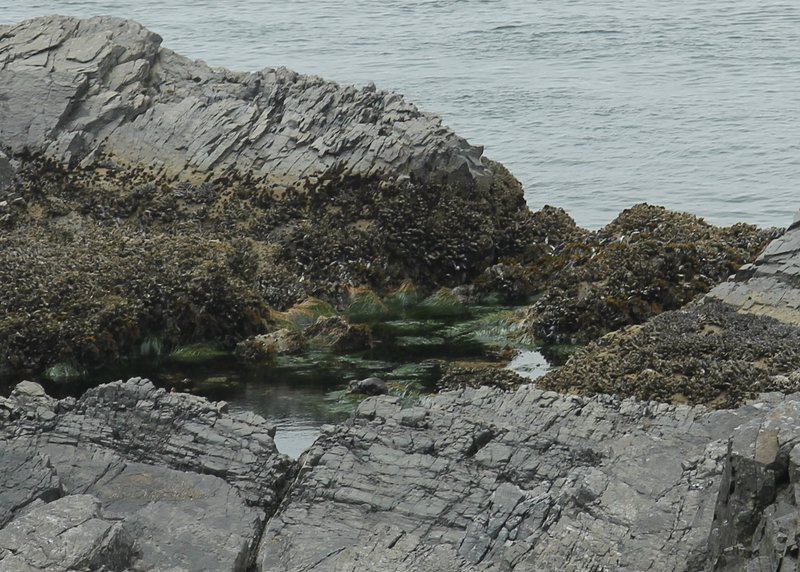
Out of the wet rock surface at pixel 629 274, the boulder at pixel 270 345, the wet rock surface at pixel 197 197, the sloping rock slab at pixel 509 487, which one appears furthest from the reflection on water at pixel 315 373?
the sloping rock slab at pixel 509 487

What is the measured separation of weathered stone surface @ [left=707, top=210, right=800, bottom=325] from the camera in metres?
29.7

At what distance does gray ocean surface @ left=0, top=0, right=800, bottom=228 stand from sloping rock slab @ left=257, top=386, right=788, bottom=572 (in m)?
23.2

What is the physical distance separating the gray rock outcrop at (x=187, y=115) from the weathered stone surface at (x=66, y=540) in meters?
19.8

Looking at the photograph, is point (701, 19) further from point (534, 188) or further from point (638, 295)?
point (638, 295)

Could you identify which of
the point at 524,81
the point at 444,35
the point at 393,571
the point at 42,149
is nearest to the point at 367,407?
the point at 393,571

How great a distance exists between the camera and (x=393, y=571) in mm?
20016

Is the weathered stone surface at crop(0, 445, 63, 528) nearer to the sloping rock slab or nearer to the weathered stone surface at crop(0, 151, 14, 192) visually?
the sloping rock slab

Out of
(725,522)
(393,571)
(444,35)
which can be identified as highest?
(725,522)

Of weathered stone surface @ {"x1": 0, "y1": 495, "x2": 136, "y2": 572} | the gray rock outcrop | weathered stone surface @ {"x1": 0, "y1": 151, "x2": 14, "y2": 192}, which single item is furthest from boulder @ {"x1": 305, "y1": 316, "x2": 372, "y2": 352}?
weathered stone surface @ {"x1": 0, "y1": 495, "x2": 136, "y2": 572}

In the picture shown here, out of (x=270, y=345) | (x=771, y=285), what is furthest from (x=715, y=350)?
(x=270, y=345)

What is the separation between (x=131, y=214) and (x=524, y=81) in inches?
1221

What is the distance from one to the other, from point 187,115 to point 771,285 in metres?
18.1

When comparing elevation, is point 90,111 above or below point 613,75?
above

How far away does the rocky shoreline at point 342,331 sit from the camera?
19.9 m
